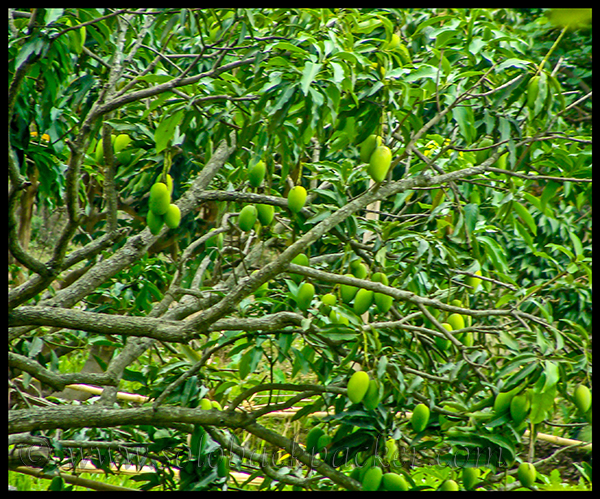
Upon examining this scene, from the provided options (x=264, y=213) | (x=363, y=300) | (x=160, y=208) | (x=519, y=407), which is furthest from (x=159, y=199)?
(x=519, y=407)

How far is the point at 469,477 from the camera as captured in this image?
4.69 feet

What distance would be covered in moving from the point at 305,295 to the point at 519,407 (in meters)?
0.58

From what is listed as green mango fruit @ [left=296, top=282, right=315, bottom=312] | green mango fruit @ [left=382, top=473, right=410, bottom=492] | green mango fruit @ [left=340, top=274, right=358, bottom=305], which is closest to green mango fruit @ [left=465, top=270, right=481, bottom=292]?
green mango fruit @ [left=340, top=274, right=358, bottom=305]

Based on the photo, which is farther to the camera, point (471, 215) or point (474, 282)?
point (474, 282)

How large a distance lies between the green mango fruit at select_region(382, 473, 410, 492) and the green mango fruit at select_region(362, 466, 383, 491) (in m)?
0.02

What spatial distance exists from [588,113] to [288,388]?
3.09 m

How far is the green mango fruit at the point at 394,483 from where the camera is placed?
4.42 ft

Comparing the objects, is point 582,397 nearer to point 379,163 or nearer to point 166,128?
point 379,163

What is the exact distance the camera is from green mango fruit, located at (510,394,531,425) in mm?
1206

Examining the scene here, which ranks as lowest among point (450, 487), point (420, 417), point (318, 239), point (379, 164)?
point (450, 487)

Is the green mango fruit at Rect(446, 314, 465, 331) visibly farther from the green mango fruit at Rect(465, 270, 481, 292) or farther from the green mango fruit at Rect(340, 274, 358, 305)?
the green mango fruit at Rect(340, 274, 358, 305)
